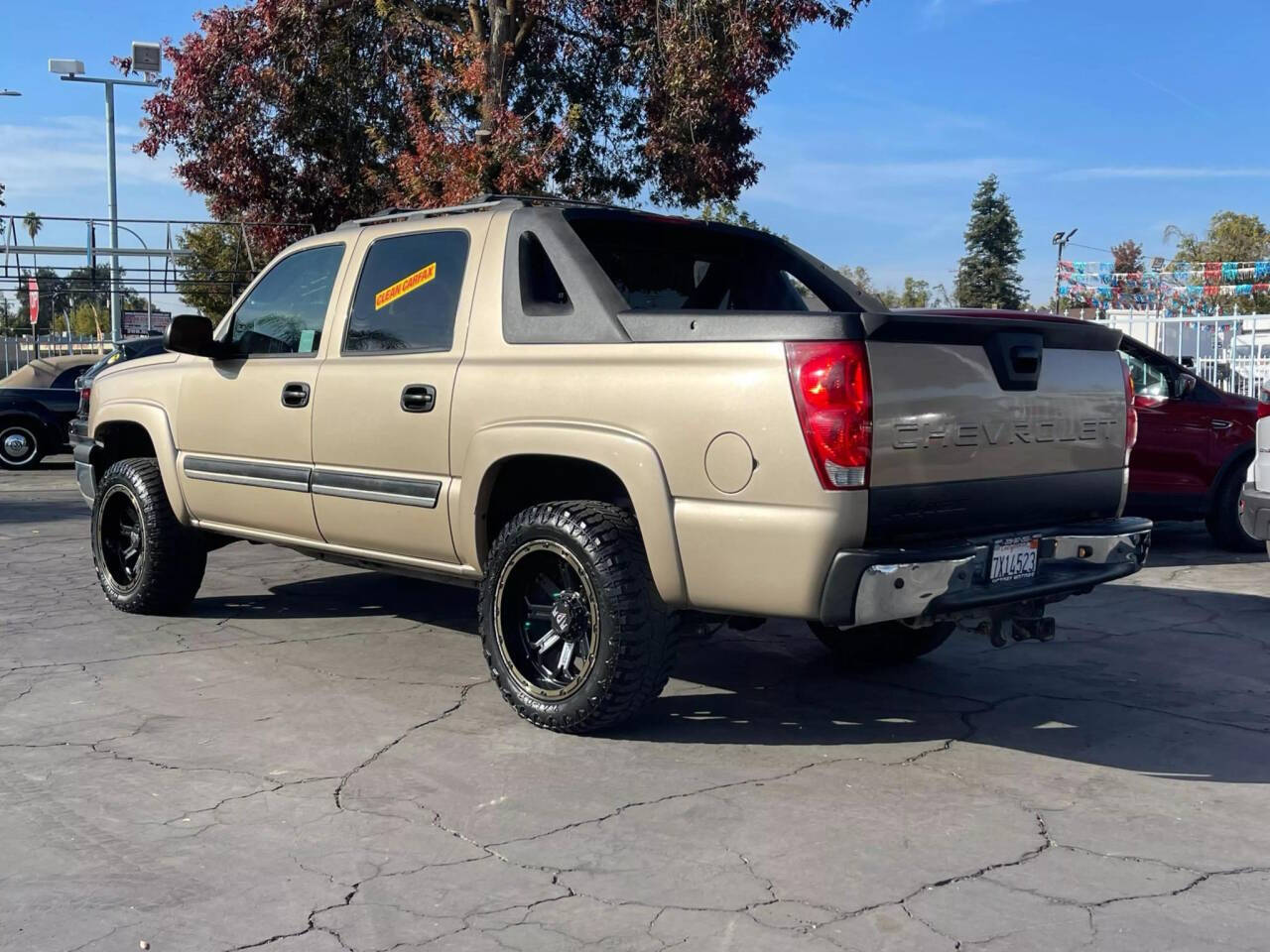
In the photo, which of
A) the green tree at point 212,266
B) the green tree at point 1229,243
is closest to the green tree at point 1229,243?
the green tree at point 1229,243

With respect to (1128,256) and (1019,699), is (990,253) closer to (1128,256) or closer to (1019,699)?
(1128,256)

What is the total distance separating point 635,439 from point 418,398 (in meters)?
1.22

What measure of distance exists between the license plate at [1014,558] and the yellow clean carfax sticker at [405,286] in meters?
2.61

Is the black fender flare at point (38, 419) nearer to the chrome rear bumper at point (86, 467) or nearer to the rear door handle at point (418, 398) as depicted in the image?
the chrome rear bumper at point (86, 467)

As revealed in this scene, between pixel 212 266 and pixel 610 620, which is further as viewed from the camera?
pixel 212 266

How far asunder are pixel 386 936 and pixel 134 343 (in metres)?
13.5

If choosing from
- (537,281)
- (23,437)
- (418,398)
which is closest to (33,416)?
(23,437)

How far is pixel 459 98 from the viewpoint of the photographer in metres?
14.2

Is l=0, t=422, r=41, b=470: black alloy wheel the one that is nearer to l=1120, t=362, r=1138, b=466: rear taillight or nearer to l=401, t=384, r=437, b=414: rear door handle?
l=401, t=384, r=437, b=414: rear door handle

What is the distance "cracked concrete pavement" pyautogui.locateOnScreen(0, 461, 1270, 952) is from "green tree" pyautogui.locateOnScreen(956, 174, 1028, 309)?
71.3 metres

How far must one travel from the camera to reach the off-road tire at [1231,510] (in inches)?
388

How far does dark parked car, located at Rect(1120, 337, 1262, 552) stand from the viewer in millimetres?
9812

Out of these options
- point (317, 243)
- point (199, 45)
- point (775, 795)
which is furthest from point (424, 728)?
point (199, 45)

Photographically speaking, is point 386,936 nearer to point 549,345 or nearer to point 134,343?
point 549,345
